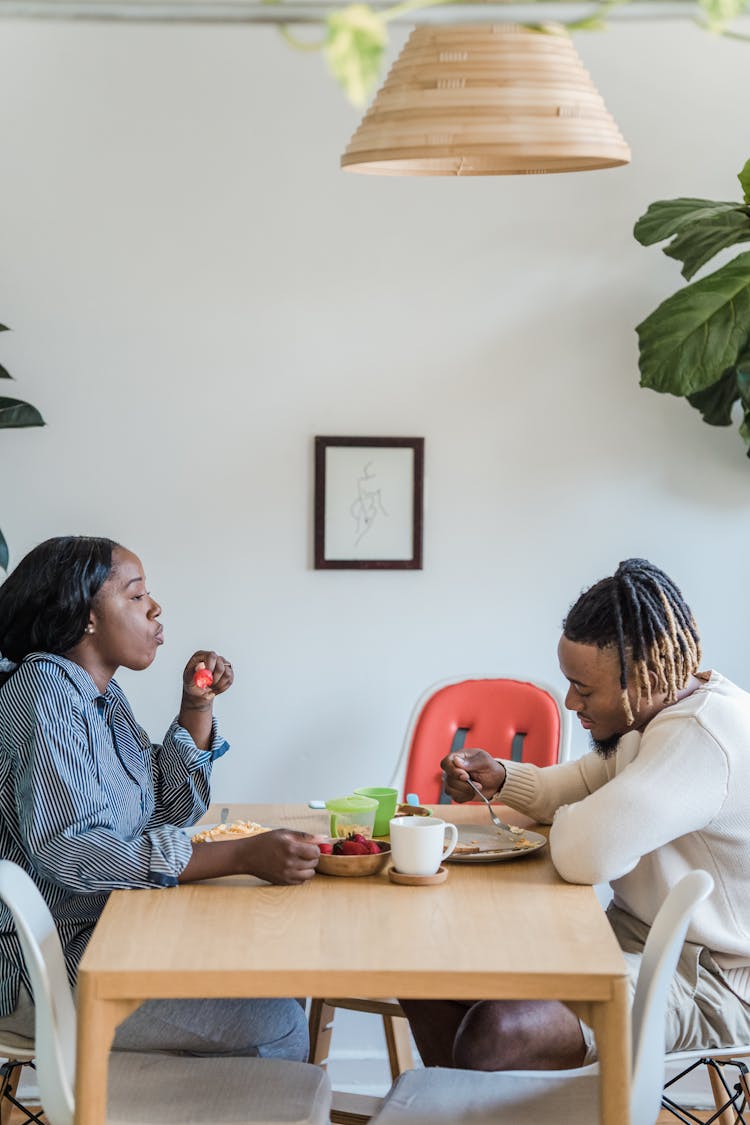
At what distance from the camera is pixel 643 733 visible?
7.39 feet

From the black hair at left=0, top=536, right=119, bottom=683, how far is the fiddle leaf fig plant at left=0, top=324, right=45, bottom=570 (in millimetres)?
814

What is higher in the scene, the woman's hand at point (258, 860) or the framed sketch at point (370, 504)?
the framed sketch at point (370, 504)

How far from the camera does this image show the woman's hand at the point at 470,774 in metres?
2.51

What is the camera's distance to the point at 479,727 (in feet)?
10.5

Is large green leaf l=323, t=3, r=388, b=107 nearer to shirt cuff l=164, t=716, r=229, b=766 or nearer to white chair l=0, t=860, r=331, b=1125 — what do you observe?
white chair l=0, t=860, r=331, b=1125

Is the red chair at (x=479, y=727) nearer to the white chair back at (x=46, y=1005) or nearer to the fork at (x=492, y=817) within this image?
the fork at (x=492, y=817)

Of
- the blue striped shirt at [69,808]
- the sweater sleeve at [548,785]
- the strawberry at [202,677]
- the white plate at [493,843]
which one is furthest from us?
the strawberry at [202,677]

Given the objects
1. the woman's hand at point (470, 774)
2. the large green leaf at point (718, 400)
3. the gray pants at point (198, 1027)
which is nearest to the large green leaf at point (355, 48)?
the gray pants at point (198, 1027)

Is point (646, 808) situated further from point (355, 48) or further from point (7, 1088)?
point (355, 48)

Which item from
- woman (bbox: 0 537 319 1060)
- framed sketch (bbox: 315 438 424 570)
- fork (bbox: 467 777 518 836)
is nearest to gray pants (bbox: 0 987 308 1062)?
woman (bbox: 0 537 319 1060)

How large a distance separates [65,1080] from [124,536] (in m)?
A: 1.79

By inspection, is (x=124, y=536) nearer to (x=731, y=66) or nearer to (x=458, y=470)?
(x=458, y=470)

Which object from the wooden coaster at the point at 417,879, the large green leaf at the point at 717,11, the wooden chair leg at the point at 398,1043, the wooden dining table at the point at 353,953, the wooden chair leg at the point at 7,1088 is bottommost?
the wooden chair leg at the point at 398,1043

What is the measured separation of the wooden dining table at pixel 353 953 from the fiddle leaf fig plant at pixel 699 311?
1.37 m
